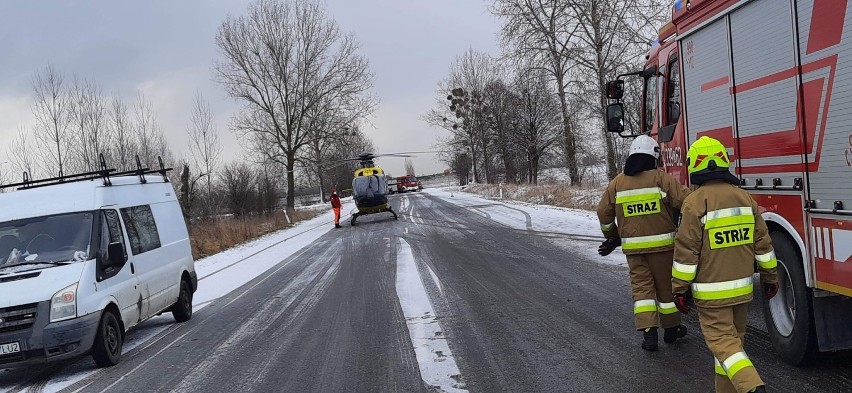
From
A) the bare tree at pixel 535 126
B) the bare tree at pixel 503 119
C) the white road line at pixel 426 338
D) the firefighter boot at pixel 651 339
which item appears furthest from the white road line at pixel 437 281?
the bare tree at pixel 503 119

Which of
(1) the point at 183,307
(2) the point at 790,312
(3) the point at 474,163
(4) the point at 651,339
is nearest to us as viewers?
(2) the point at 790,312

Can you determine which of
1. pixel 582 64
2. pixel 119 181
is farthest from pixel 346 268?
pixel 582 64

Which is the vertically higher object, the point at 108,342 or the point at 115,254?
the point at 115,254

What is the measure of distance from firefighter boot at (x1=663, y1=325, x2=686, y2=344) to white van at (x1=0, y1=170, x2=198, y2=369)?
224 inches

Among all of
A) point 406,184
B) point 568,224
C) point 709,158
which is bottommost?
point 568,224

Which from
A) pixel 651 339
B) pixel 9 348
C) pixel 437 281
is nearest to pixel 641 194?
pixel 651 339

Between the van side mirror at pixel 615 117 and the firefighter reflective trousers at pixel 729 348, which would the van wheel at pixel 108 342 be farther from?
the van side mirror at pixel 615 117

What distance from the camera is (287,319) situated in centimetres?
845

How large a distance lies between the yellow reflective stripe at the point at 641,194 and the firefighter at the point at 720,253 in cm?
151

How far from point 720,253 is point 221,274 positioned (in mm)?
13081

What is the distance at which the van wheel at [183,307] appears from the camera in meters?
9.34

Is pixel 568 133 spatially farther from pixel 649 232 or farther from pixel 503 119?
pixel 649 232

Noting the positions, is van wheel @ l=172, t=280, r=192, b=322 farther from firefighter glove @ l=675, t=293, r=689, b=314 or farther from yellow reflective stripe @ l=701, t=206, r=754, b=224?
yellow reflective stripe @ l=701, t=206, r=754, b=224

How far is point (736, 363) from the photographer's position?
3869 mm
